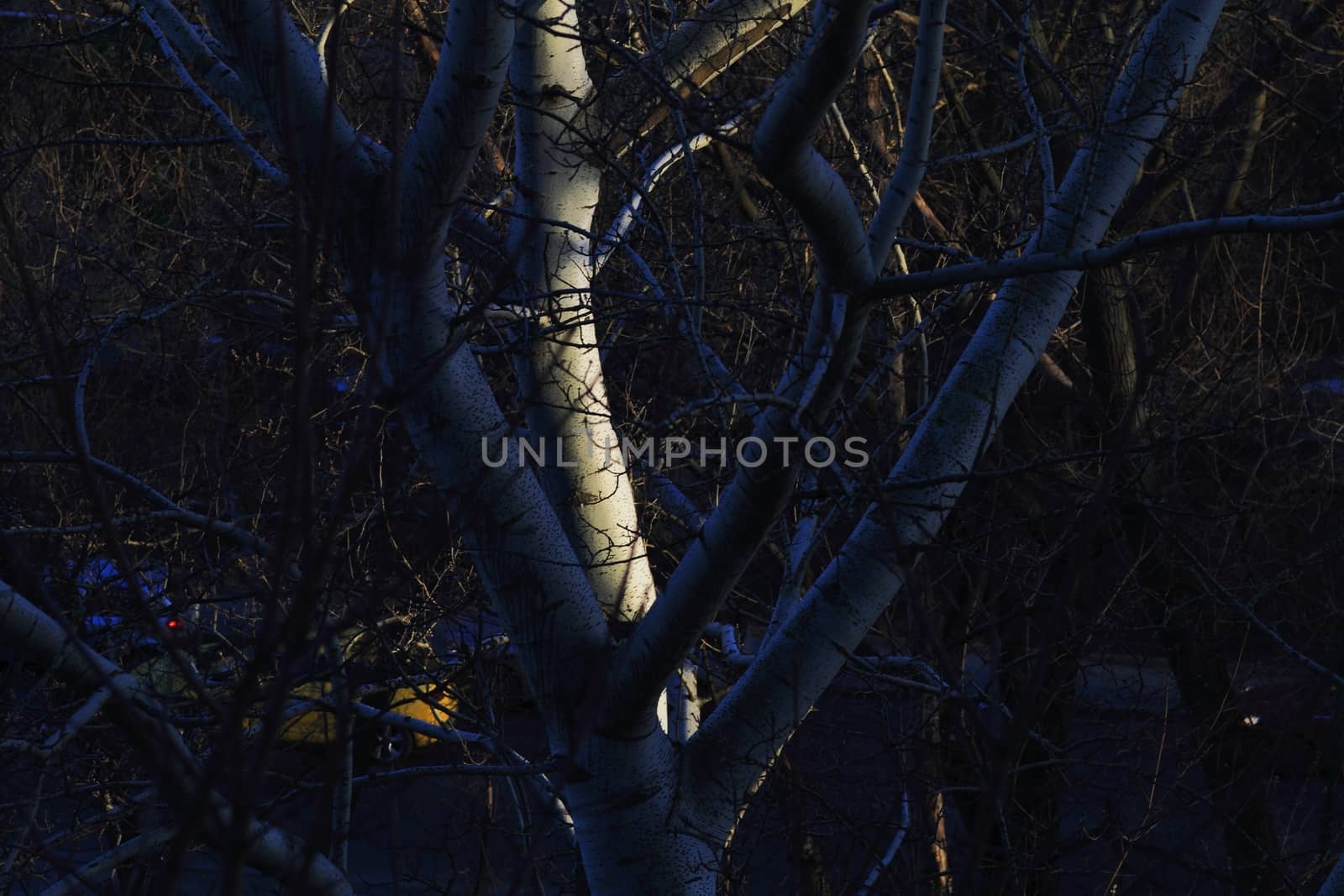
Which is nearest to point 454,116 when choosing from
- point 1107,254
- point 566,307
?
point 566,307

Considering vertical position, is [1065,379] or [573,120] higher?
[1065,379]

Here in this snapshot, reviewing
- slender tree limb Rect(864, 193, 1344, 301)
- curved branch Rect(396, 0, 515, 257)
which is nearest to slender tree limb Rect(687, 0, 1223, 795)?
slender tree limb Rect(864, 193, 1344, 301)

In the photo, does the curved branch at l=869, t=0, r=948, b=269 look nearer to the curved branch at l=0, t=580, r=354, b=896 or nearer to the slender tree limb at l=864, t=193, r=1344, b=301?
the slender tree limb at l=864, t=193, r=1344, b=301

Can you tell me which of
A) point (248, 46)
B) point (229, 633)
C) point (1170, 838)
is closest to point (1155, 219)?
point (1170, 838)

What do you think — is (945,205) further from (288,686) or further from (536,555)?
(288,686)

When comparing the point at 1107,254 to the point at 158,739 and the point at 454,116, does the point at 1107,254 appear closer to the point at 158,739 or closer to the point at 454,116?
the point at 454,116

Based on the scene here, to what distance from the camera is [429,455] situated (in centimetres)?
375

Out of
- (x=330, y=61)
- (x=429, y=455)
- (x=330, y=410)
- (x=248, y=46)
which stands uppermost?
(x=330, y=410)

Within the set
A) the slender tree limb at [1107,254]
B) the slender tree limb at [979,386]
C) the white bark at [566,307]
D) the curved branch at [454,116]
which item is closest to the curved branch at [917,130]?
the slender tree limb at [1107,254]

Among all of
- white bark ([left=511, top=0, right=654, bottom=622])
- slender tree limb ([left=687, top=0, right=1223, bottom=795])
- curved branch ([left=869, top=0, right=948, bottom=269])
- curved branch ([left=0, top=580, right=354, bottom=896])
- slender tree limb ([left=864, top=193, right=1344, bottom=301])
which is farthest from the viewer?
white bark ([left=511, top=0, right=654, bottom=622])

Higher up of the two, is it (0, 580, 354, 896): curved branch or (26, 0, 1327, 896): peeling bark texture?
(26, 0, 1327, 896): peeling bark texture

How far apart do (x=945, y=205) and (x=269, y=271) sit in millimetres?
4479

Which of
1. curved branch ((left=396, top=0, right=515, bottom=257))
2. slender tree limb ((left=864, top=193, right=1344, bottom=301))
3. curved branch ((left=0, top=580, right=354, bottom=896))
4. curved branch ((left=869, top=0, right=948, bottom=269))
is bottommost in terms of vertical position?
curved branch ((left=0, top=580, right=354, bottom=896))

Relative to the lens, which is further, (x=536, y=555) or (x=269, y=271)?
(x=269, y=271)
